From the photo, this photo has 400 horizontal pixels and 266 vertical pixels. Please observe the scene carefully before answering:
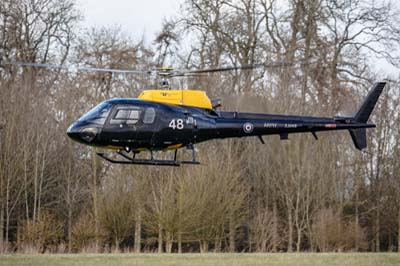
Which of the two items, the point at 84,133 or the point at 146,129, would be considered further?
the point at 146,129

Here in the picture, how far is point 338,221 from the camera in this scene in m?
34.5

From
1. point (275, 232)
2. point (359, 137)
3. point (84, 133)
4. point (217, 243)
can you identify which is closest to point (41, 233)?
point (217, 243)

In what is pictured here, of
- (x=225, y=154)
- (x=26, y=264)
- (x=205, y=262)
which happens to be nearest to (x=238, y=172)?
(x=225, y=154)

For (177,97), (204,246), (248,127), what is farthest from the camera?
(204,246)

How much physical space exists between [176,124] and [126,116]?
3.89 ft

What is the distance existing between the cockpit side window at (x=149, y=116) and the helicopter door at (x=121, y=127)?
0.18 meters

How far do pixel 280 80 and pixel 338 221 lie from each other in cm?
648

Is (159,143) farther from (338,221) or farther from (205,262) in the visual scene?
(338,221)

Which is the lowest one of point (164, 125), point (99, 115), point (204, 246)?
point (204, 246)

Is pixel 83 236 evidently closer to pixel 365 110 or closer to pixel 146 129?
pixel 146 129

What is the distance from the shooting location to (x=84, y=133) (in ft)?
62.4

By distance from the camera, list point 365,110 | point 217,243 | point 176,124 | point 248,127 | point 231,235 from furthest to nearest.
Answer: point 231,235, point 217,243, point 365,110, point 248,127, point 176,124

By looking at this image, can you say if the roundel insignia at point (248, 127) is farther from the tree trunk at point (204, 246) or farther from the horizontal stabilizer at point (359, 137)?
the tree trunk at point (204, 246)

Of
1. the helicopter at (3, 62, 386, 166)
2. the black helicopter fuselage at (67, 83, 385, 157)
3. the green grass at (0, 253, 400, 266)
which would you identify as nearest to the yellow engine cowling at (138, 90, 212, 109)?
the helicopter at (3, 62, 386, 166)
